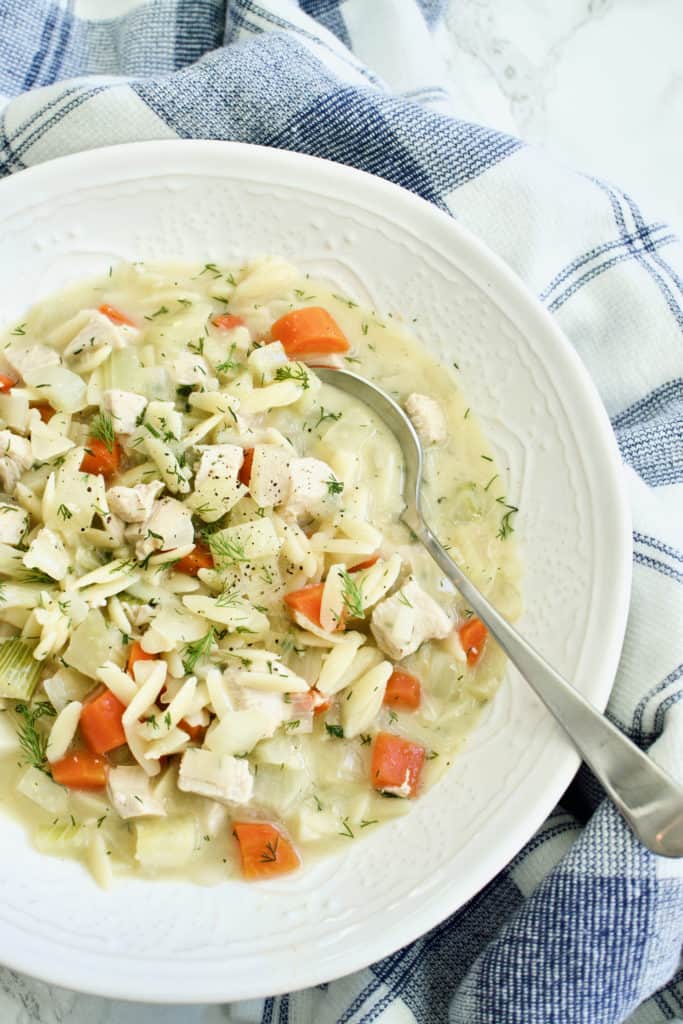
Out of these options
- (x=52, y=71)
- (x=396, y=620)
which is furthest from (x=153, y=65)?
(x=396, y=620)

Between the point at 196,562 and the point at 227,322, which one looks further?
the point at 227,322

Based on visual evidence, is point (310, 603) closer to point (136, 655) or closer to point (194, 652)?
point (194, 652)

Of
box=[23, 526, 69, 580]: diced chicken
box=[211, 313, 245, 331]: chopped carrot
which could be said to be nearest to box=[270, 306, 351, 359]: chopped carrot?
box=[211, 313, 245, 331]: chopped carrot

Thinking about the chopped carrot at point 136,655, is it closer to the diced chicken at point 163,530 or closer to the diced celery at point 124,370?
the diced chicken at point 163,530

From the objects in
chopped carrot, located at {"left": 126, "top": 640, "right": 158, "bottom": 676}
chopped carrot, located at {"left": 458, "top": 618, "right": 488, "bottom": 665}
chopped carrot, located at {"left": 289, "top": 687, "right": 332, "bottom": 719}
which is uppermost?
chopped carrot, located at {"left": 458, "top": 618, "right": 488, "bottom": 665}

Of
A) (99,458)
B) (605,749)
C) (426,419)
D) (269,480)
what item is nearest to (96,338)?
(99,458)

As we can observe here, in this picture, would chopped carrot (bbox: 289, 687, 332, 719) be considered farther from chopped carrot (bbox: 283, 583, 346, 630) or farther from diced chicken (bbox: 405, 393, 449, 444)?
diced chicken (bbox: 405, 393, 449, 444)

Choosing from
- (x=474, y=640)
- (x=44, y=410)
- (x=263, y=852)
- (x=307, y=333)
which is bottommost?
(x=263, y=852)
